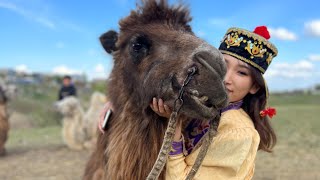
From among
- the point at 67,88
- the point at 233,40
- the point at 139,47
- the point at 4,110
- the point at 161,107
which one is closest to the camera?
the point at 161,107

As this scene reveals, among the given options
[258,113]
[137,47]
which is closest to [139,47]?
[137,47]

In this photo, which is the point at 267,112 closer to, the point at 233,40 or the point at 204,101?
the point at 233,40

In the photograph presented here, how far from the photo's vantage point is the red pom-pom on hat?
2.59 metres

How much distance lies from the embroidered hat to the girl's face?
38 millimetres

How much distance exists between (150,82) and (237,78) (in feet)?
1.97

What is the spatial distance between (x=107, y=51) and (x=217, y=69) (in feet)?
4.92

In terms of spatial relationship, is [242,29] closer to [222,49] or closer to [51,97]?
[222,49]

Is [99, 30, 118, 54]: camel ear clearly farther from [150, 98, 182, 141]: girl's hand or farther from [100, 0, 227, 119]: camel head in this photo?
[150, 98, 182, 141]: girl's hand

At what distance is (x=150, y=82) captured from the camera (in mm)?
2238

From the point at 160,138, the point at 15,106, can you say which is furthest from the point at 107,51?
the point at 15,106

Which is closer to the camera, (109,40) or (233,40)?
(233,40)

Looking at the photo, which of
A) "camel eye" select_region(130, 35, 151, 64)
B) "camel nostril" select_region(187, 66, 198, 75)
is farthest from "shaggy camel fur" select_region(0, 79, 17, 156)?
"camel nostril" select_region(187, 66, 198, 75)

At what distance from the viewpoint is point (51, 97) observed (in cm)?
2777

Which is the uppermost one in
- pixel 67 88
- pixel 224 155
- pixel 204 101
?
pixel 204 101
